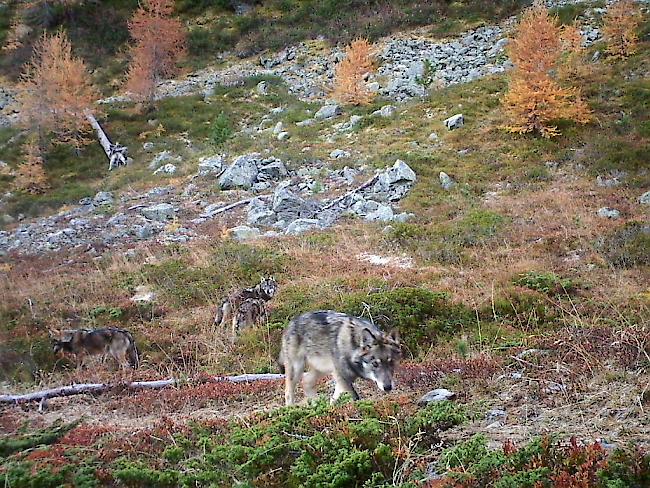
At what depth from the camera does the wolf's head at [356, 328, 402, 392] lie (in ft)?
17.9

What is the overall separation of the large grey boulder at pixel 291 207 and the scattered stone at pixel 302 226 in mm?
779

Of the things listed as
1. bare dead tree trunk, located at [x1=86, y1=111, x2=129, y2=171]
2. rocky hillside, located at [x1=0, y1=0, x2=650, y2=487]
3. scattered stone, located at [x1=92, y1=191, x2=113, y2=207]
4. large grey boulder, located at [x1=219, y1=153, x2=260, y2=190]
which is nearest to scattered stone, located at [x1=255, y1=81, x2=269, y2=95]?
rocky hillside, located at [x1=0, y1=0, x2=650, y2=487]

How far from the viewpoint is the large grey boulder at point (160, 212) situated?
19.8 metres

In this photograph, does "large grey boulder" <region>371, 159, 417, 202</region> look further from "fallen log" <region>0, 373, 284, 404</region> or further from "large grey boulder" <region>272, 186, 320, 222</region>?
"fallen log" <region>0, 373, 284, 404</region>

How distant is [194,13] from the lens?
45.0m

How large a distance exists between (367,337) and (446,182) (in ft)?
47.4

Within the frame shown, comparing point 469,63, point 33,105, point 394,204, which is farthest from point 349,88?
point 33,105

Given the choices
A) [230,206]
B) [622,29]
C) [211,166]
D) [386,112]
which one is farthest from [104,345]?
[622,29]

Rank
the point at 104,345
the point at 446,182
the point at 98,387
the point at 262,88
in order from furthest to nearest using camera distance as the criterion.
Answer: the point at 262,88 → the point at 446,182 → the point at 104,345 → the point at 98,387

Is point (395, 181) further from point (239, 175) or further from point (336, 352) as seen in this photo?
point (336, 352)

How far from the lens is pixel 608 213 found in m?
14.9

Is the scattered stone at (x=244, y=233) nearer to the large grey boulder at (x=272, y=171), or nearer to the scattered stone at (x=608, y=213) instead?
the large grey boulder at (x=272, y=171)

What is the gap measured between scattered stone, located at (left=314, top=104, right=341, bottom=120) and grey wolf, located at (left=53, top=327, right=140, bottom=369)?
20904 millimetres

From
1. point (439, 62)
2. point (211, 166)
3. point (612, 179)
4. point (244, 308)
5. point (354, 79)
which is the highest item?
point (354, 79)
